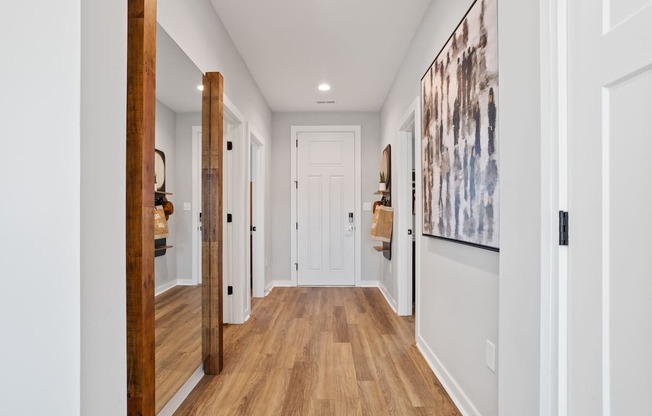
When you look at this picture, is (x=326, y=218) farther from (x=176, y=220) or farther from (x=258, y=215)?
(x=176, y=220)

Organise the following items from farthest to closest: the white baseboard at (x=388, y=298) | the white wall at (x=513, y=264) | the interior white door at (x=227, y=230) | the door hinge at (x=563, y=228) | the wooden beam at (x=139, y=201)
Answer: the white baseboard at (x=388, y=298)
the interior white door at (x=227, y=230)
the wooden beam at (x=139, y=201)
the white wall at (x=513, y=264)
the door hinge at (x=563, y=228)

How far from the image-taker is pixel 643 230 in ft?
2.33

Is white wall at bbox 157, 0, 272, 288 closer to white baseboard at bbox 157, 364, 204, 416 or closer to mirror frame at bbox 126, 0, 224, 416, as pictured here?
mirror frame at bbox 126, 0, 224, 416

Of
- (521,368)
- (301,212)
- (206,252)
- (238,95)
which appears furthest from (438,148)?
(301,212)

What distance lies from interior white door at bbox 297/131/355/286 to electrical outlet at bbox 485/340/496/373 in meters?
3.49

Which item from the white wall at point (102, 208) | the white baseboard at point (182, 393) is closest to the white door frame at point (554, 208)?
the white wall at point (102, 208)

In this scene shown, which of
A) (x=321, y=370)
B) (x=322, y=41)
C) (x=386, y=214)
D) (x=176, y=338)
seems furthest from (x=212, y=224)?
(x=386, y=214)

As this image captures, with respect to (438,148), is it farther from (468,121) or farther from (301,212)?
(301,212)

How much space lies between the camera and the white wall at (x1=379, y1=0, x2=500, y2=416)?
1.57 meters

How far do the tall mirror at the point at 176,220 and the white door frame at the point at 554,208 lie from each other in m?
1.54

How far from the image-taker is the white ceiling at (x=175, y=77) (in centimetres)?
169

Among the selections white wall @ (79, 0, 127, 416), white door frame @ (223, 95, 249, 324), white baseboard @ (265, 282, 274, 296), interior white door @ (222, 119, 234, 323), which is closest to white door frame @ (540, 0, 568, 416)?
white wall @ (79, 0, 127, 416)

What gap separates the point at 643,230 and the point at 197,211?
80.4 inches

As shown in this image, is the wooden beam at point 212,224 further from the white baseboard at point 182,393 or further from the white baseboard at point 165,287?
the white baseboard at point 165,287
